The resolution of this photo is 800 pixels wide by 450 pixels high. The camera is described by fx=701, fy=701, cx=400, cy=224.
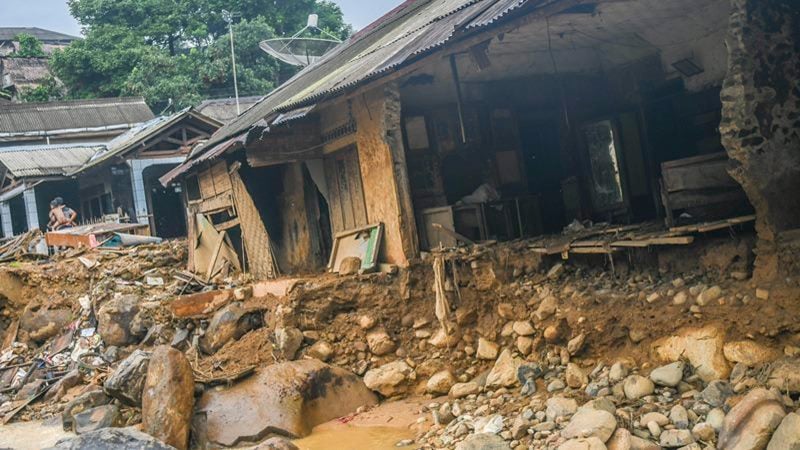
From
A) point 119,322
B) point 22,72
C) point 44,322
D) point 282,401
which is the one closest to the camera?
point 282,401

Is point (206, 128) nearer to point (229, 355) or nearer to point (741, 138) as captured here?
point (229, 355)

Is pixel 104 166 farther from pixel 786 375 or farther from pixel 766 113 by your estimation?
pixel 786 375

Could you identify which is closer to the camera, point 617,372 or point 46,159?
point 617,372

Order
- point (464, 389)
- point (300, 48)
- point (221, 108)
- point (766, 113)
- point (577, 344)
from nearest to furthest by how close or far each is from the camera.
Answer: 1. point (766, 113)
2. point (577, 344)
3. point (464, 389)
4. point (300, 48)
5. point (221, 108)

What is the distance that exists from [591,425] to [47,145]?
2460 cm

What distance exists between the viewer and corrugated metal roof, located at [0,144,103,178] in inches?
821

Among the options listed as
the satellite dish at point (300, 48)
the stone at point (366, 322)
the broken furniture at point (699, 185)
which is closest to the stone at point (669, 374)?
the broken furniture at point (699, 185)

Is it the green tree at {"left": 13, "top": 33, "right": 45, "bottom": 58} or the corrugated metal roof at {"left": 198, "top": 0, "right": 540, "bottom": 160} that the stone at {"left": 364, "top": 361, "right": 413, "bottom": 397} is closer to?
the corrugated metal roof at {"left": 198, "top": 0, "right": 540, "bottom": 160}

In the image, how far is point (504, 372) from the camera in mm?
7656

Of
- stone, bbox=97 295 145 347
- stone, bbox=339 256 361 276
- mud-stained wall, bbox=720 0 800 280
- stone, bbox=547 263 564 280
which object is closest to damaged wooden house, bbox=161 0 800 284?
stone, bbox=339 256 361 276

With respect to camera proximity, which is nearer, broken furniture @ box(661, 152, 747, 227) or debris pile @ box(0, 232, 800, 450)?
debris pile @ box(0, 232, 800, 450)

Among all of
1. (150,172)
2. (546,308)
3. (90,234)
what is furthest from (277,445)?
(150,172)

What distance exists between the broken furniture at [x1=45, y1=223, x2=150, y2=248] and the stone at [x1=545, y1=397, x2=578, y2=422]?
12193 millimetres

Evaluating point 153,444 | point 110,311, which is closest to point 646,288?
point 153,444
